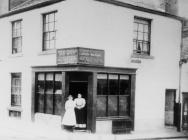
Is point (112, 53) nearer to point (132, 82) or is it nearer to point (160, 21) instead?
point (132, 82)

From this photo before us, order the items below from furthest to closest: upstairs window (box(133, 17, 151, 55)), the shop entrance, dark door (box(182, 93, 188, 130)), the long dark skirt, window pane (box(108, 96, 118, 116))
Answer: dark door (box(182, 93, 188, 130)) < upstairs window (box(133, 17, 151, 55)) < window pane (box(108, 96, 118, 116)) < the long dark skirt < the shop entrance

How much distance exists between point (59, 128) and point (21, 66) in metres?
4.43

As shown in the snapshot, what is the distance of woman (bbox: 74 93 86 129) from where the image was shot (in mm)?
15383

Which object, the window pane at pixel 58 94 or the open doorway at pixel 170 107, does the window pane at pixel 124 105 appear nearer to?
the window pane at pixel 58 94

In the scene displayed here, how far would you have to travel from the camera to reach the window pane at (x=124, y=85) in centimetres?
1677

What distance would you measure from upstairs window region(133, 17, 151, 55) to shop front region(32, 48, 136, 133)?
1.45 m

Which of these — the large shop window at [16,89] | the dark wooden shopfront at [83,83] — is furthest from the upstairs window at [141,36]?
the large shop window at [16,89]

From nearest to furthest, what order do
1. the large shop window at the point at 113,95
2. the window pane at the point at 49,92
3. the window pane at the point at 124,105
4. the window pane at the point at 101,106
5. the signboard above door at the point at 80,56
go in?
the signboard above door at the point at 80,56 → the window pane at the point at 101,106 → the large shop window at the point at 113,95 → the window pane at the point at 49,92 → the window pane at the point at 124,105

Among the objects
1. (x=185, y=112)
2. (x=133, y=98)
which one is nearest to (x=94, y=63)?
(x=133, y=98)

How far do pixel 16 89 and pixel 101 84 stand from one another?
543 centimetres

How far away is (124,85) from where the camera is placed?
16.9 metres

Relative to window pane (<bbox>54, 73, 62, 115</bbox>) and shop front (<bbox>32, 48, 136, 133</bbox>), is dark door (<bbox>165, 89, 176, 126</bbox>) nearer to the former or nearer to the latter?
shop front (<bbox>32, 48, 136, 133</bbox>)

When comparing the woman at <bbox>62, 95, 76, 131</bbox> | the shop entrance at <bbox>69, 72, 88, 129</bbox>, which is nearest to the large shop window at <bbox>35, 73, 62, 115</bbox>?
the shop entrance at <bbox>69, 72, 88, 129</bbox>

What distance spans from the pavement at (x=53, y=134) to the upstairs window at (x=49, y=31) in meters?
3.81
